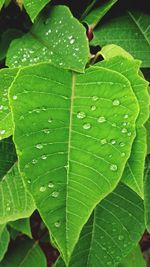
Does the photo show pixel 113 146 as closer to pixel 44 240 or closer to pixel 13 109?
pixel 13 109

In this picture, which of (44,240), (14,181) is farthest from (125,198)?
(44,240)

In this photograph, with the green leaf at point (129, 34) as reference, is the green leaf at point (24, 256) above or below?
below

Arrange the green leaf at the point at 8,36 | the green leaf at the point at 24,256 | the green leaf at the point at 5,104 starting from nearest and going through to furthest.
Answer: the green leaf at the point at 5,104 → the green leaf at the point at 8,36 → the green leaf at the point at 24,256

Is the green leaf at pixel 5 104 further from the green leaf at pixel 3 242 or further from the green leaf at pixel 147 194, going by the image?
the green leaf at pixel 3 242

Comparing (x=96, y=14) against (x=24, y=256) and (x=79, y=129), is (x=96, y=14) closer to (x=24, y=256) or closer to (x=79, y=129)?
(x=79, y=129)

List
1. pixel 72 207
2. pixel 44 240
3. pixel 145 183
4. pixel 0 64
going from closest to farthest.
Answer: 1. pixel 72 207
2. pixel 145 183
3. pixel 0 64
4. pixel 44 240

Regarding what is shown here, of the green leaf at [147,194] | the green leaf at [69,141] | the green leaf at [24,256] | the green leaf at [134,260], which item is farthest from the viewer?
the green leaf at [24,256]

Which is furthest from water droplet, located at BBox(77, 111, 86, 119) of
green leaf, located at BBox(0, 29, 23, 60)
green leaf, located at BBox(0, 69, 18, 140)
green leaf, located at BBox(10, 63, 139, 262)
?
green leaf, located at BBox(0, 29, 23, 60)

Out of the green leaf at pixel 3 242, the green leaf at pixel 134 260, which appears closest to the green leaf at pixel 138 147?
the green leaf at pixel 134 260
